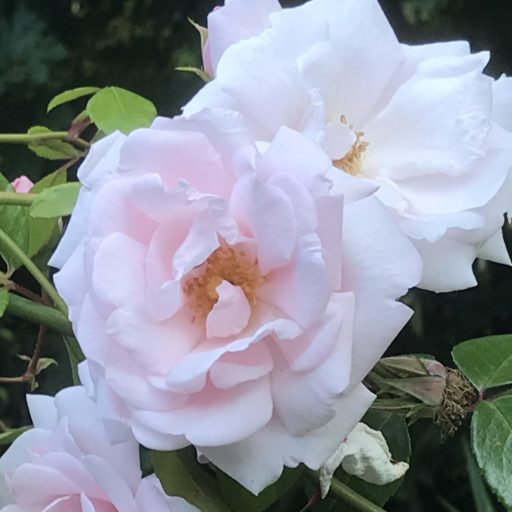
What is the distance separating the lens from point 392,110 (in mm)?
354

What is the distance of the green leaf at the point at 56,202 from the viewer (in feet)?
1.30

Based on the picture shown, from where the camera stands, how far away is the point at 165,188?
0.96ft

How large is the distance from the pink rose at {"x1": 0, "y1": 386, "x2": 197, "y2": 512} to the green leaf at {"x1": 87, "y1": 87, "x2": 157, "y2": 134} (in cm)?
12

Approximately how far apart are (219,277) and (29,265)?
0.19m

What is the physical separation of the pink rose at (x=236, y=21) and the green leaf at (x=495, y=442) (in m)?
0.19

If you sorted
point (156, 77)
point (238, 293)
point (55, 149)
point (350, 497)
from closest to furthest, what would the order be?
point (238, 293), point (350, 497), point (55, 149), point (156, 77)


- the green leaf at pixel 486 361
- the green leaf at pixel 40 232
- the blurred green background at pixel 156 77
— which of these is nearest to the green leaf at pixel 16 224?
the green leaf at pixel 40 232

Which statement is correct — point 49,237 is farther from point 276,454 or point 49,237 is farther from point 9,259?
point 276,454

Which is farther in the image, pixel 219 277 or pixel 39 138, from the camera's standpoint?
pixel 39 138

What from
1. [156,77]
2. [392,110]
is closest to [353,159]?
[392,110]

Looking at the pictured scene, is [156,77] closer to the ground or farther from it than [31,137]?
closer to the ground

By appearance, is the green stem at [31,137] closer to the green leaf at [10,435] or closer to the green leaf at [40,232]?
the green leaf at [40,232]

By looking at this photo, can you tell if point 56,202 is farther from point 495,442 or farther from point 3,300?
point 495,442

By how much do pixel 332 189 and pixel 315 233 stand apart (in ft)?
0.07
